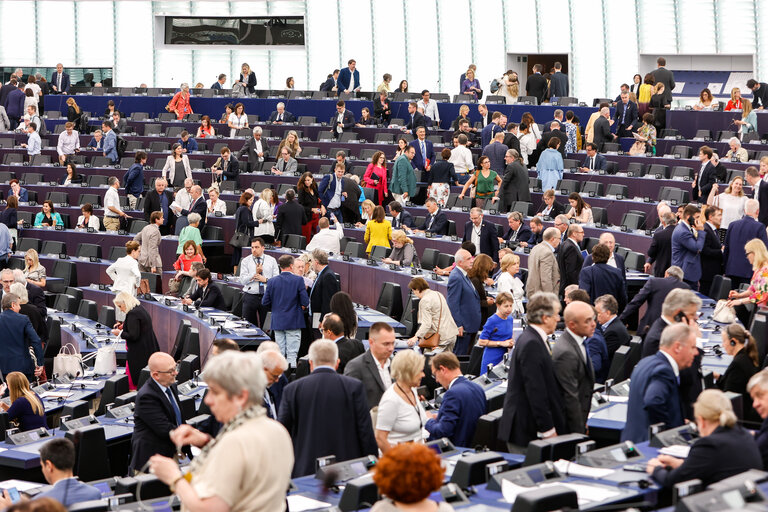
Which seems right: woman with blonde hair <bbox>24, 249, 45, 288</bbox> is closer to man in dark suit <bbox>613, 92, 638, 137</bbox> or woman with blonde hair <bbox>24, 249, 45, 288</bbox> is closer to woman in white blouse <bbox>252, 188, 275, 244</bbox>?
woman in white blouse <bbox>252, 188, 275, 244</bbox>

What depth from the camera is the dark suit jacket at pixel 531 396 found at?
6.98m

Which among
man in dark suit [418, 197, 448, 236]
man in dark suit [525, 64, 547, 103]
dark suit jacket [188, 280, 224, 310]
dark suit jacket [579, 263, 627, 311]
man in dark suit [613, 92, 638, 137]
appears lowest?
dark suit jacket [188, 280, 224, 310]

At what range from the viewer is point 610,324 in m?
10.3

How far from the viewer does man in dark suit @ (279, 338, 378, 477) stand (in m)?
6.81

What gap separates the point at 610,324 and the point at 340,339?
2.56 m

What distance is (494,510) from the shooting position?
5.71 metres

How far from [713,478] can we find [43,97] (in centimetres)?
2484

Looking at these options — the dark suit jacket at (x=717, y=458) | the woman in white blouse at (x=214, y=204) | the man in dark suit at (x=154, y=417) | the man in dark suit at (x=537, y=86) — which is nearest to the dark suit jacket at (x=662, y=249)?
the man in dark suit at (x=154, y=417)

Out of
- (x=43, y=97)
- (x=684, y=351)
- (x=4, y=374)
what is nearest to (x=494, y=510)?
(x=684, y=351)

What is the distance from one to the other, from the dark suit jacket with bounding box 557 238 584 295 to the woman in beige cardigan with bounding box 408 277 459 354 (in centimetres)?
235

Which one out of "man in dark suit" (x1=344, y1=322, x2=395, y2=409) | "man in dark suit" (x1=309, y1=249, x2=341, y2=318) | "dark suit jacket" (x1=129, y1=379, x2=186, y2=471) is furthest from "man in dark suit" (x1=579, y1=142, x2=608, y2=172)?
"dark suit jacket" (x1=129, y1=379, x2=186, y2=471)

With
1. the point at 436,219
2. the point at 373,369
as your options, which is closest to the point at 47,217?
the point at 436,219

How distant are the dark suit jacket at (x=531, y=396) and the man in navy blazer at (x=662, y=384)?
449mm

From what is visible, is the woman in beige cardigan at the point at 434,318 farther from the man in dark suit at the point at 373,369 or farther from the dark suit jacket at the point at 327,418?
the dark suit jacket at the point at 327,418
